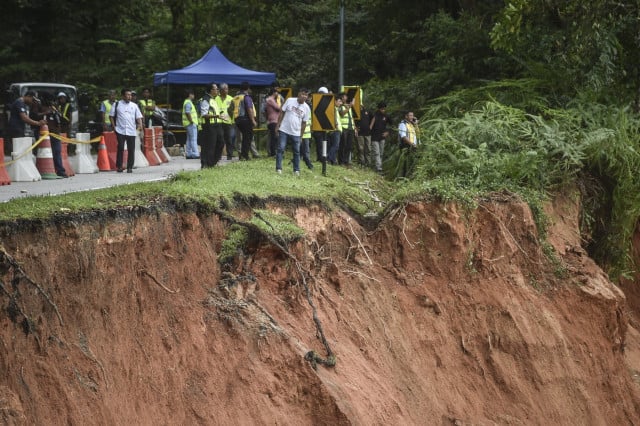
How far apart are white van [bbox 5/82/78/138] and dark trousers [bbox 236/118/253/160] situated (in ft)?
21.8

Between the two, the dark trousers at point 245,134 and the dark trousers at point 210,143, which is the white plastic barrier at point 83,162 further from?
the dark trousers at point 210,143

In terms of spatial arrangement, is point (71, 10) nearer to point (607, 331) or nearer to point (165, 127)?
point (165, 127)

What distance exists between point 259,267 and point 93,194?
2222 mm

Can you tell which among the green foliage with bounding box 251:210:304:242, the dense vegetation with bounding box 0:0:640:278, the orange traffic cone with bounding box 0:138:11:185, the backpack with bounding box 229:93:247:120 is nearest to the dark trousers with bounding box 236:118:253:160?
the backpack with bounding box 229:93:247:120

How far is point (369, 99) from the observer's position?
28531 millimetres

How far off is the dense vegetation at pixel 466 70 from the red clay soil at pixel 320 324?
1.14 m

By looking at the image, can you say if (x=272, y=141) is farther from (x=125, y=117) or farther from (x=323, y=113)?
(x=323, y=113)

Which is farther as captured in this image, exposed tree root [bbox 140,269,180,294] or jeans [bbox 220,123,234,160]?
jeans [bbox 220,123,234,160]

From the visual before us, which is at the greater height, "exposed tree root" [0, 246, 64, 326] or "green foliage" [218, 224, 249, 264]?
"exposed tree root" [0, 246, 64, 326]

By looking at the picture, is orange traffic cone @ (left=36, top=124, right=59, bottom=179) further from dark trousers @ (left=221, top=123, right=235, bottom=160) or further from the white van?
the white van

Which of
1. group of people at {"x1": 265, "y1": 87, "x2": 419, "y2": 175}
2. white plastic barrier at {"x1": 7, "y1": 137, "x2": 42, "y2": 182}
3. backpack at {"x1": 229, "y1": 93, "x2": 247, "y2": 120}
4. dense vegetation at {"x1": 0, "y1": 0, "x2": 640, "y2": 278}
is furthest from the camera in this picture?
backpack at {"x1": 229, "y1": 93, "x2": 247, "y2": 120}

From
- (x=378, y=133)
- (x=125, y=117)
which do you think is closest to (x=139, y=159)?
(x=125, y=117)

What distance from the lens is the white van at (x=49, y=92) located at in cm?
2881

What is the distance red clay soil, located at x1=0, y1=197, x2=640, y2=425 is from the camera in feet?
33.1
